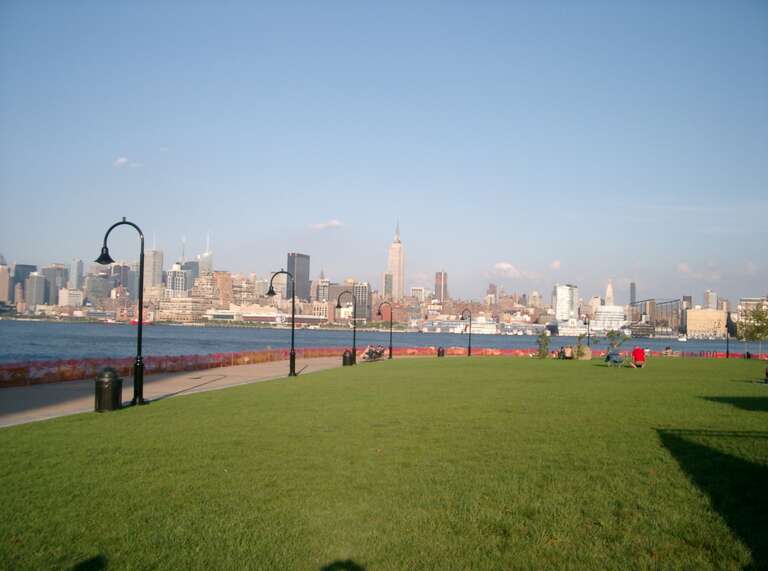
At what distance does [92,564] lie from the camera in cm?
573

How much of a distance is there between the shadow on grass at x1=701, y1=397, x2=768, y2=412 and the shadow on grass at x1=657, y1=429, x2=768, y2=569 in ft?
16.9

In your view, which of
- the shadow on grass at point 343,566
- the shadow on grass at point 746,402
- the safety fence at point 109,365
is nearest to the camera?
the shadow on grass at point 343,566

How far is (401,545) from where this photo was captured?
20.3 ft

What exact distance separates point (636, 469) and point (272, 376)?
2280 centimetres

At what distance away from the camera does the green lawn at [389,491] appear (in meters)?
6.01

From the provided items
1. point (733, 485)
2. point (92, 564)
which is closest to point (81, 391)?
point (92, 564)

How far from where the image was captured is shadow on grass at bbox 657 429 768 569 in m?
6.34

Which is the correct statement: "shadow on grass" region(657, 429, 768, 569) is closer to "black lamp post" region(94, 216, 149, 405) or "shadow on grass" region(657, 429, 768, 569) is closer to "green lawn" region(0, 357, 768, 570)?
"green lawn" region(0, 357, 768, 570)

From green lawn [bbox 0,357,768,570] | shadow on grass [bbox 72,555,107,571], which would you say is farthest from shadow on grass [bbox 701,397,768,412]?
shadow on grass [bbox 72,555,107,571]

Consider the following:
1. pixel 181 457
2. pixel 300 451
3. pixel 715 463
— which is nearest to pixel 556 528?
pixel 715 463

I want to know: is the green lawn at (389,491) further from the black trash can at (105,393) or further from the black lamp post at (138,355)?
the black lamp post at (138,355)

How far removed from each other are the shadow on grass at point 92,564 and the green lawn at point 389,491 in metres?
0.02

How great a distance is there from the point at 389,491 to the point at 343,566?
2352mm

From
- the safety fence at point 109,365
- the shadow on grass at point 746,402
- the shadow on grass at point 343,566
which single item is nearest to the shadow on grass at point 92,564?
the shadow on grass at point 343,566
